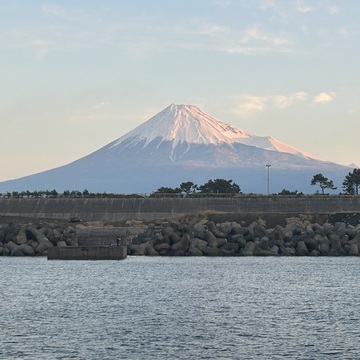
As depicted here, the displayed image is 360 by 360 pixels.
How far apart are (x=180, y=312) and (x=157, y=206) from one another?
97.3m

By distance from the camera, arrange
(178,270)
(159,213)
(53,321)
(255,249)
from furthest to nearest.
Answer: (159,213) → (255,249) → (178,270) → (53,321)

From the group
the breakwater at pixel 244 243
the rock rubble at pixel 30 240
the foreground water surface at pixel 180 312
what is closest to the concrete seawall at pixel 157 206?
the rock rubble at pixel 30 240

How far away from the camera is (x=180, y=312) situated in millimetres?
49500

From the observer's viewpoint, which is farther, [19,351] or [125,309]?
[125,309]

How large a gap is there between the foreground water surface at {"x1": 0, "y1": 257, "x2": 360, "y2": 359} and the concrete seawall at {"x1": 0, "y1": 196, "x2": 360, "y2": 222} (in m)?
63.8

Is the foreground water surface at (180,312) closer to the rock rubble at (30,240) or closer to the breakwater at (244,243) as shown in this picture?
the breakwater at (244,243)

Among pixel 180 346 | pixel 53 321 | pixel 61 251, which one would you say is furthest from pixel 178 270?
pixel 180 346

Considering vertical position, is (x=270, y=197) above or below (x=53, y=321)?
above

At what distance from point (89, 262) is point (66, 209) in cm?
5913

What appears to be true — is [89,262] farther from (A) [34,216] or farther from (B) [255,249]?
(A) [34,216]

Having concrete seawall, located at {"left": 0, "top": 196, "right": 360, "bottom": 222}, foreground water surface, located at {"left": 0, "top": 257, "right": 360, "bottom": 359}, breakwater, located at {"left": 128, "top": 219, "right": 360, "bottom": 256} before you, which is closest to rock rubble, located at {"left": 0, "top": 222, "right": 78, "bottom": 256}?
breakwater, located at {"left": 128, "top": 219, "right": 360, "bottom": 256}

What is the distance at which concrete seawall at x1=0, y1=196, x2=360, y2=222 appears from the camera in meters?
145

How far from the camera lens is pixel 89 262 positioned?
89.9 meters

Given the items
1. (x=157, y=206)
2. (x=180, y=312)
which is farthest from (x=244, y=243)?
(x=157, y=206)
